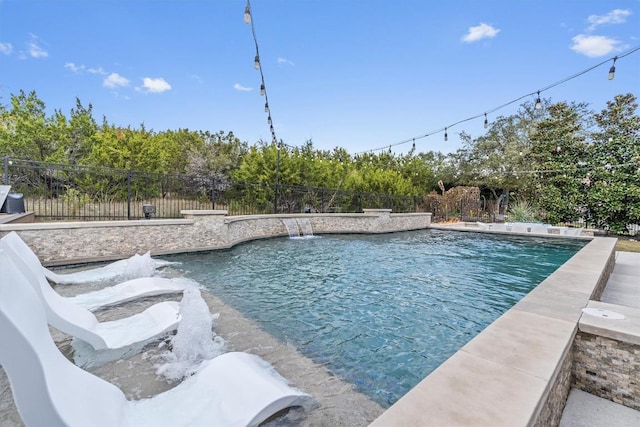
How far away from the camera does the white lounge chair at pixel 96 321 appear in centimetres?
259

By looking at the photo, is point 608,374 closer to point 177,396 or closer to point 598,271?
point 598,271

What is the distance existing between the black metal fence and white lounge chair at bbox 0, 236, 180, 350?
728cm

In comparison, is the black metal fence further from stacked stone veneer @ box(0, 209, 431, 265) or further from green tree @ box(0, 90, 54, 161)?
stacked stone veneer @ box(0, 209, 431, 265)

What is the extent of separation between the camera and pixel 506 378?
1.70 m

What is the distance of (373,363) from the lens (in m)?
2.83

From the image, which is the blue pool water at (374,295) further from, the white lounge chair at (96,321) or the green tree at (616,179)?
the green tree at (616,179)

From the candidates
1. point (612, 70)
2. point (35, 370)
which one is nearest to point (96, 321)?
point (35, 370)

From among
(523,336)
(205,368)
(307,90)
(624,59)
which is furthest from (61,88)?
(624,59)

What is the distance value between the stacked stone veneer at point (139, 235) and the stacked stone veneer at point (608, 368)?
7631 mm

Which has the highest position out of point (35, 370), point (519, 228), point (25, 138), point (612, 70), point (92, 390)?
point (612, 70)

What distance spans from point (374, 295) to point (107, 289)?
3.81 metres

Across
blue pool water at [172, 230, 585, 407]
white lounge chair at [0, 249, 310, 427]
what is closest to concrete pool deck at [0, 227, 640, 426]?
white lounge chair at [0, 249, 310, 427]

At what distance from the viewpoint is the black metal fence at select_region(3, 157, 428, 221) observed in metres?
10.6

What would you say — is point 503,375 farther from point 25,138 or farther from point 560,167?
point 25,138
